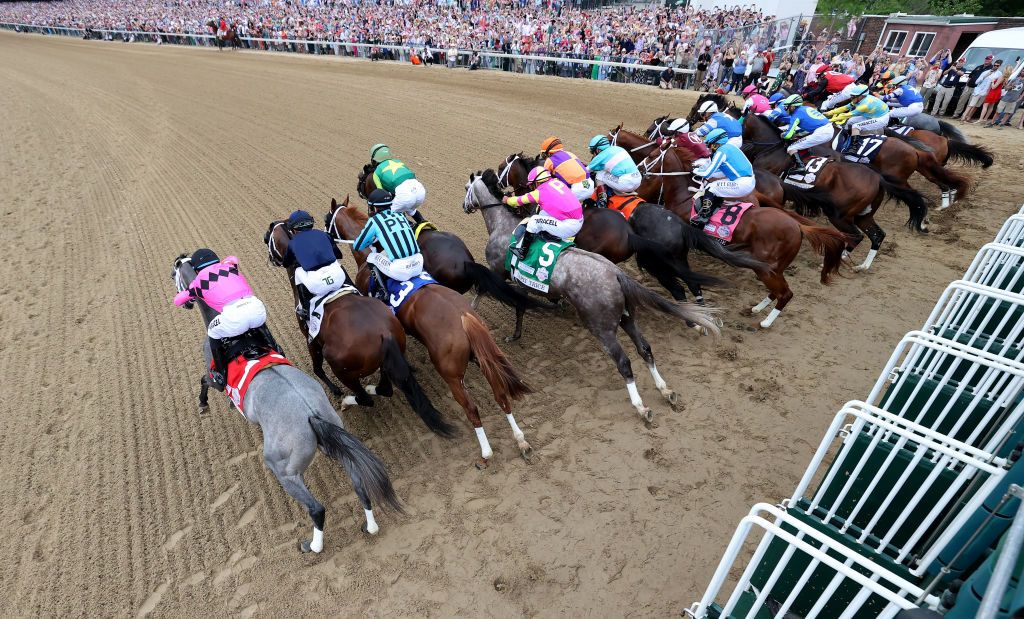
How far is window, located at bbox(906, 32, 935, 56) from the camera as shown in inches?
841

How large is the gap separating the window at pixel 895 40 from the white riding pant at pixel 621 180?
2412 centimetres

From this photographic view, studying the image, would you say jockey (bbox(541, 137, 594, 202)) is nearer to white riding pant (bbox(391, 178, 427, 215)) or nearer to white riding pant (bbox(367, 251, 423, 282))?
white riding pant (bbox(391, 178, 427, 215))

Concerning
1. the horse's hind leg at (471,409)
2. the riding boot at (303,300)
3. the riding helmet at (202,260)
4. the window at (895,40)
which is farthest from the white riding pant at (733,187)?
the window at (895,40)

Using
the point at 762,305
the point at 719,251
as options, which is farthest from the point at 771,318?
the point at 719,251

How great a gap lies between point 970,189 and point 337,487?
1274 centimetres

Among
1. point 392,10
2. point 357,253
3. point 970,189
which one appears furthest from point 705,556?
point 392,10

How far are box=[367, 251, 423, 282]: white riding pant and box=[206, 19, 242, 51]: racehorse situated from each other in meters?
33.3

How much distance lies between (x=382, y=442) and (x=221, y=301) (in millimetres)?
1827

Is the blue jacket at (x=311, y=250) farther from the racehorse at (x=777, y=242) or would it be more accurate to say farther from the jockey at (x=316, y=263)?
the racehorse at (x=777, y=242)

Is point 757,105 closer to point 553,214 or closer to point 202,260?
point 553,214

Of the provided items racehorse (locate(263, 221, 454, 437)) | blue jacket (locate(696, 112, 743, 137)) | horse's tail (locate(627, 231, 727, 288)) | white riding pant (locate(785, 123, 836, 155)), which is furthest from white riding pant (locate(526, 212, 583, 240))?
white riding pant (locate(785, 123, 836, 155))

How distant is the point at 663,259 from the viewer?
5.58 m

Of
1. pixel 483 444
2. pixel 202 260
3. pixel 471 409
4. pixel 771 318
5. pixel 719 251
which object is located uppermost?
pixel 202 260

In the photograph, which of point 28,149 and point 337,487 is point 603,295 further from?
point 28,149
